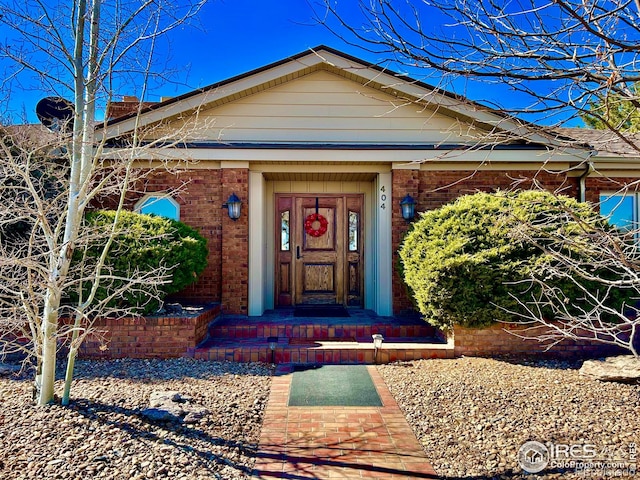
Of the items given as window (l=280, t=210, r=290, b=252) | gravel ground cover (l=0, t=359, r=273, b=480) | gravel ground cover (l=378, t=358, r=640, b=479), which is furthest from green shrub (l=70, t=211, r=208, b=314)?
gravel ground cover (l=378, t=358, r=640, b=479)

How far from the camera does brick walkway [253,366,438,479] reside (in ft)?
9.29

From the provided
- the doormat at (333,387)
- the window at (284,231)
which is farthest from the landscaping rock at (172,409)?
the window at (284,231)

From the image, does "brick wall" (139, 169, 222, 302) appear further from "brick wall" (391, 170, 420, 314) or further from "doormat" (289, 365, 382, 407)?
"brick wall" (391, 170, 420, 314)

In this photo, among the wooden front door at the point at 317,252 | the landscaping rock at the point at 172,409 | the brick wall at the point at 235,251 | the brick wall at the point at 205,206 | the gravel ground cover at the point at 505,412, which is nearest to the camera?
the gravel ground cover at the point at 505,412

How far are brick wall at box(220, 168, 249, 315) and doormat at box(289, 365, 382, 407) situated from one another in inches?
91.8

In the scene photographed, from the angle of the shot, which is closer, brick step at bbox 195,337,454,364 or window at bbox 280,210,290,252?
brick step at bbox 195,337,454,364

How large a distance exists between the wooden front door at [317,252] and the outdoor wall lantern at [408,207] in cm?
126

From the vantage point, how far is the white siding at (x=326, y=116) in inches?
291

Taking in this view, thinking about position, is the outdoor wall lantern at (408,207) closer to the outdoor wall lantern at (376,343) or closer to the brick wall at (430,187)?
the brick wall at (430,187)

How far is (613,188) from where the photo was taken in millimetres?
7582

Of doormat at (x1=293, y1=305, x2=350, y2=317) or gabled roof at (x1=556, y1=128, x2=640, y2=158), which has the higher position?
gabled roof at (x1=556, y1=128, x2=640, y2=158)

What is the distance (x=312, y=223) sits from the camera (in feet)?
26.7

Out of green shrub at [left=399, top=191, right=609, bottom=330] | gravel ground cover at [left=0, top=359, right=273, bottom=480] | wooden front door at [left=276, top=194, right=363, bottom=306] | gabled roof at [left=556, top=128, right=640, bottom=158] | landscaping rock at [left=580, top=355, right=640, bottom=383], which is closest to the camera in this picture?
gabled roof at [left=556, top=128, right=640, bottom=158]

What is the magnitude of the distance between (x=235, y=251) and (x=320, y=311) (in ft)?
6.33
